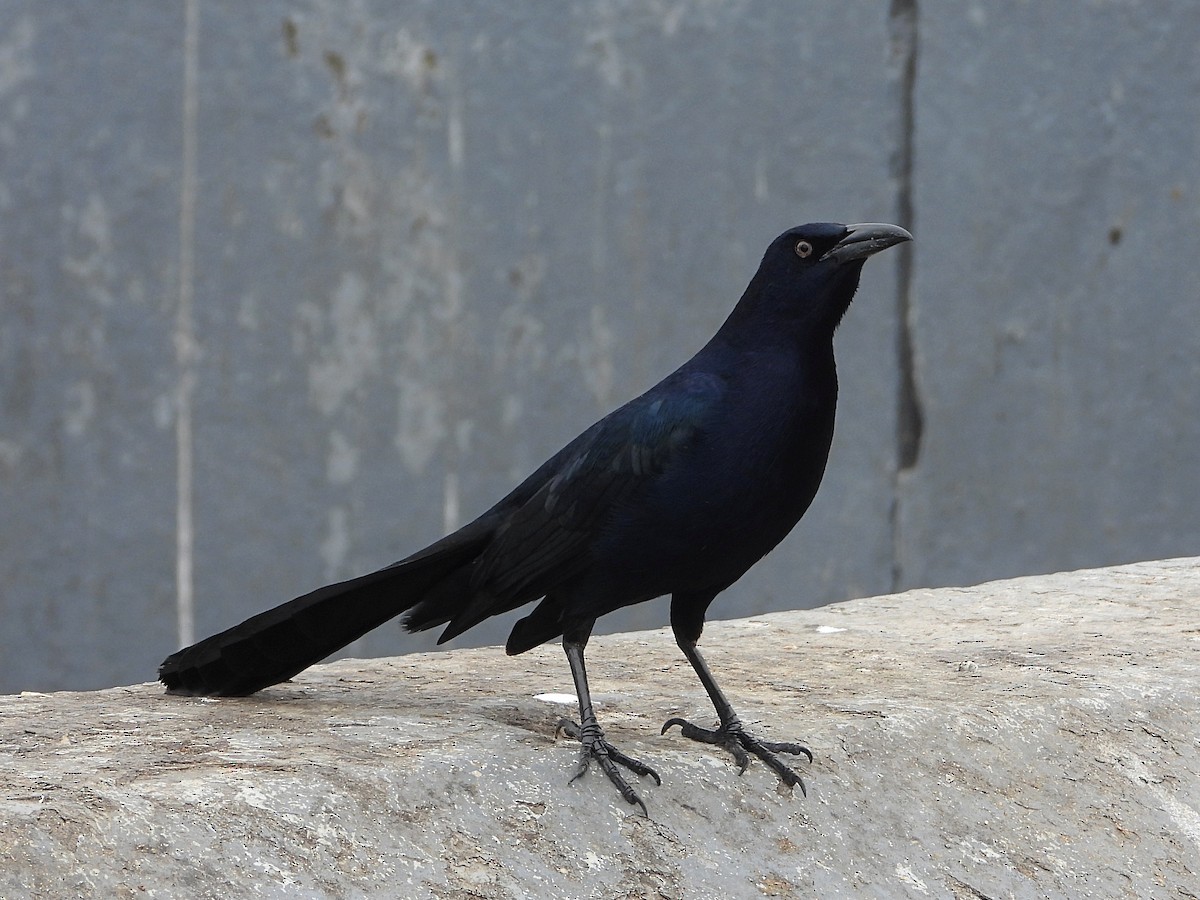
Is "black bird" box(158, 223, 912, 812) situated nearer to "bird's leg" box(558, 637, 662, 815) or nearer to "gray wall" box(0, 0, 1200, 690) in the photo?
"bird's leg" box(558, 637, 662, 815)

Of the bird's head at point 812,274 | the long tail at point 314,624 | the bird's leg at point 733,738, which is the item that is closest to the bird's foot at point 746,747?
the bird's leg at point 733,738

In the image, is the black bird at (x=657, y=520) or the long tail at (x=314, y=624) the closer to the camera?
the black bird at (x=657, y=520)

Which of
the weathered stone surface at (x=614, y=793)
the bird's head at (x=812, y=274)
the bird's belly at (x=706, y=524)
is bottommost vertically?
the weathered stone surface at (x=614, y=793)

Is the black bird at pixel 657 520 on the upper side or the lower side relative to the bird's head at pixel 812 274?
lower

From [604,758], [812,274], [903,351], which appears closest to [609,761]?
[604,758]

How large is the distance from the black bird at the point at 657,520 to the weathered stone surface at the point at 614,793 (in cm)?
11

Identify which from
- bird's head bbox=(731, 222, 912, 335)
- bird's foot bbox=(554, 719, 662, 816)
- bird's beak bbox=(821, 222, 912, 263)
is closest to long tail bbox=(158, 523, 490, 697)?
bird's foot bbox=(554, 719, 662, 816)

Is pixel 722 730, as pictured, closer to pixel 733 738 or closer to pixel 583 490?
pixel 733 738

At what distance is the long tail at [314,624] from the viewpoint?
291 cm

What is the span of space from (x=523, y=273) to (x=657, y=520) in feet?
9.83

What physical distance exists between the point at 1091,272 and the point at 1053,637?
95.3 inches

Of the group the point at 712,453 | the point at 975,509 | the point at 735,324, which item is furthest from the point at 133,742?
the point at 975,509

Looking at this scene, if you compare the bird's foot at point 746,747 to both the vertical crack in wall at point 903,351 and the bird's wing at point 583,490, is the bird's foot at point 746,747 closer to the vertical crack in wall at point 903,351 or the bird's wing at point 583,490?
the bird's wing at point 583,490

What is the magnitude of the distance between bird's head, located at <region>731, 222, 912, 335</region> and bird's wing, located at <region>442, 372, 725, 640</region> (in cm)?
17
